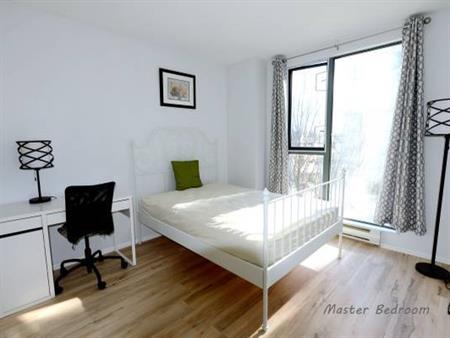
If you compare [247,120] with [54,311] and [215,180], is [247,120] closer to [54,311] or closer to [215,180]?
[215,180]

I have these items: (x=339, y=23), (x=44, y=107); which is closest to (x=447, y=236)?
(x=339, y=23)

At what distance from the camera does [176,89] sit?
3.44 metres

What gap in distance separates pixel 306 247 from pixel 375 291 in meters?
0.74

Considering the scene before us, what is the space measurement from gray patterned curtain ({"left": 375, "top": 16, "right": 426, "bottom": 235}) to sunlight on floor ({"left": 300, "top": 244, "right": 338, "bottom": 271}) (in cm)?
74

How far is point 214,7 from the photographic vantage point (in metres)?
2.31

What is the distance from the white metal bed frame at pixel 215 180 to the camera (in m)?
1.72

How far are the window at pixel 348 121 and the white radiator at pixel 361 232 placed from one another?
168 millimetres

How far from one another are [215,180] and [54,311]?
8.68 ft

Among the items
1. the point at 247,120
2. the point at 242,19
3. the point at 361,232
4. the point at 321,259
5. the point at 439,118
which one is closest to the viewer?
the point at 439,118

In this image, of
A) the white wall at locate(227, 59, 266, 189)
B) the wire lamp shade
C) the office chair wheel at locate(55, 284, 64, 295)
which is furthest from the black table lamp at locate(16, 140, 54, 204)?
the wire lamp shade

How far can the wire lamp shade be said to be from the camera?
2.08 metres

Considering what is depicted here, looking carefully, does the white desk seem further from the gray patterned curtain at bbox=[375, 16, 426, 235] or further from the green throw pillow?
the gray patterned curtain at bbox=[375, 16, 426, 235]

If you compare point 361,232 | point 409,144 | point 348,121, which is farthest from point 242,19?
point 361,232

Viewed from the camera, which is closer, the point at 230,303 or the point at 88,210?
the point at 230,303
